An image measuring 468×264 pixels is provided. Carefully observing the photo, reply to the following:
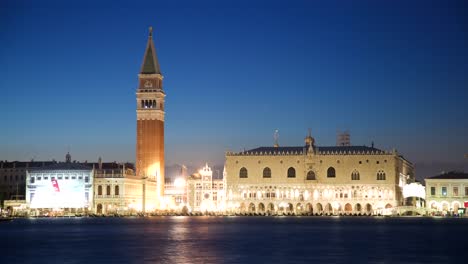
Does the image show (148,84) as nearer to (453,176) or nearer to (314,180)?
(314,180)

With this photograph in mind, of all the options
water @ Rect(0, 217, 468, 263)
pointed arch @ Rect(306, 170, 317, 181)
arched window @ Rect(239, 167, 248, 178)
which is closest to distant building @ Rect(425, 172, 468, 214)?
pointed arch @ Rect(306, 170, 317, 181)

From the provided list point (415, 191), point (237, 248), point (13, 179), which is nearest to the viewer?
point (237, 248)

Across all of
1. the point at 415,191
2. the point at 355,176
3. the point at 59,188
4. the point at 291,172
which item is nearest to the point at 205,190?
the point at 291,172

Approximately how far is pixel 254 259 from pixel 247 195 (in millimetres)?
116894

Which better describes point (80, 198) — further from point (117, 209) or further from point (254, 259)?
point (254, 259)

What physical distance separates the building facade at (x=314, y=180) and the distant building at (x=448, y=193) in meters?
8.70

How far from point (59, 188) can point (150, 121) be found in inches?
1124

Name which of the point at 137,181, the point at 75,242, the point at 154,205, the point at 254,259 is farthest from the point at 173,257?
the point at 154,205

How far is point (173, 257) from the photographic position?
58.3 metres

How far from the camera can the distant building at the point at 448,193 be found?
159m

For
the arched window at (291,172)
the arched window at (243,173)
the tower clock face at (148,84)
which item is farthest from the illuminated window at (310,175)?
the tower clock face at (148,84)

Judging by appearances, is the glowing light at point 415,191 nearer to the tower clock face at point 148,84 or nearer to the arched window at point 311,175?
the arched window at point 311,175

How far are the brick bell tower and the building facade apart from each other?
826 inches

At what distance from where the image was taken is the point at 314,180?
17150 cm
